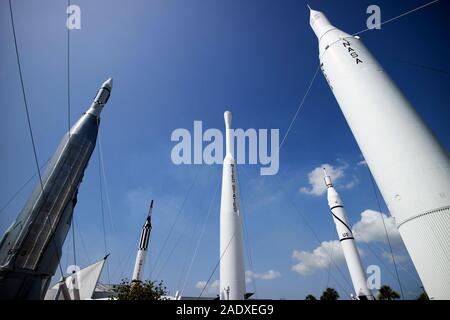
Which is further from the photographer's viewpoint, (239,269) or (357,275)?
(357,275)

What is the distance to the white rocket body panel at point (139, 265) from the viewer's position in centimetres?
2934

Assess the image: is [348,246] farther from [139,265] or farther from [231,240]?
[139,265]

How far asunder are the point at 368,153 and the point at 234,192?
8.40 metres

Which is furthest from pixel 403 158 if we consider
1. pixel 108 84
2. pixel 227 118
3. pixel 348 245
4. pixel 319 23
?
pixel 108 84

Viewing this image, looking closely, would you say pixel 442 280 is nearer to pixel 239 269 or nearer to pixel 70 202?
pixel 239 269

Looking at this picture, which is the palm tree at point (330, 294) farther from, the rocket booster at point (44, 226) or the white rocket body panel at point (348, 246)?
the rocket booster at point (44, 226)

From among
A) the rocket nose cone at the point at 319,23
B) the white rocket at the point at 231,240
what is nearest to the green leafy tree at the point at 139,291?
the white rocket at the point at 231,240

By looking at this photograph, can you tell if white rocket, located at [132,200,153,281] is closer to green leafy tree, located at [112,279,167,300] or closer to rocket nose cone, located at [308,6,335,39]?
green leafy tree, located at [112,279,167,300]

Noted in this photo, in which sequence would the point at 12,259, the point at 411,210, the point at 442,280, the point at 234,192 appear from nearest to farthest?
1. the point at 442,280
2. the point at 411,210
3. the point at 12,259
4. the point at 234,192

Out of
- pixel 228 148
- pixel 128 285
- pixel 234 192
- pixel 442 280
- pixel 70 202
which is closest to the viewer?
pixel 442 280

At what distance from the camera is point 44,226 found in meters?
10.0

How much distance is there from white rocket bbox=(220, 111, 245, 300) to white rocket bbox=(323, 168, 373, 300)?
1020 centimetres

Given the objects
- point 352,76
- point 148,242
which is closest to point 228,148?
point 352,76

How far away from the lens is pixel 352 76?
950 centimetres
